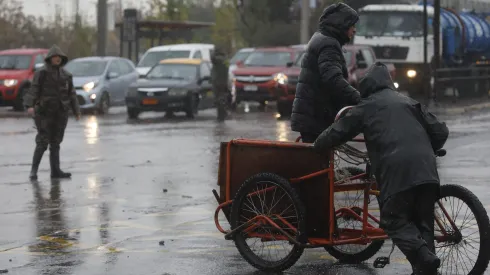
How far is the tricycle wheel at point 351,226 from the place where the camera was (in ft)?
29.9

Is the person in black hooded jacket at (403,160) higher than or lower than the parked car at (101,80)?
higher

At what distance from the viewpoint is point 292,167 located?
8.98 meters

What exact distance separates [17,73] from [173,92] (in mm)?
5803

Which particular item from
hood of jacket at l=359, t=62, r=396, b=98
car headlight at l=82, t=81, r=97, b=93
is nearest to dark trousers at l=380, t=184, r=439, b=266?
hood of jacket at l=359, t=62, r=396, b=98

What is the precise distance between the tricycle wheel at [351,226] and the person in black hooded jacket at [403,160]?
3.21 feet

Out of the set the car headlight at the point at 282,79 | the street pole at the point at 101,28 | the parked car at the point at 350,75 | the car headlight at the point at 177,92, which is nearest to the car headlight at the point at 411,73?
the parked car at the point at 350,75

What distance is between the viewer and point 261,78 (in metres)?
33.4

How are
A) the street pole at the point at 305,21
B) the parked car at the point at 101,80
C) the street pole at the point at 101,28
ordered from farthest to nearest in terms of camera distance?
the street pole at the point at 305,21
the street pole at the point at 101,28
the parked car at the point at 101,80

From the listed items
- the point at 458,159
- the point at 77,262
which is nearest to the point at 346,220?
the point at 77,262

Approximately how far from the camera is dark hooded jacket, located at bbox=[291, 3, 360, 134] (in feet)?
31.0

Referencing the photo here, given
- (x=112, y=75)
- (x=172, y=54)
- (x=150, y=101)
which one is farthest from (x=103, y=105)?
(x=172, y=54)

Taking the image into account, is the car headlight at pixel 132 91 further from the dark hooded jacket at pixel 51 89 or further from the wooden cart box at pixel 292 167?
the wooden cart box at pixel 292 167

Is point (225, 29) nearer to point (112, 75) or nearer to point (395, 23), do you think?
point (395, 23)

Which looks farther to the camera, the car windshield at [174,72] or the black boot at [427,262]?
the car windshield at [174,72]
